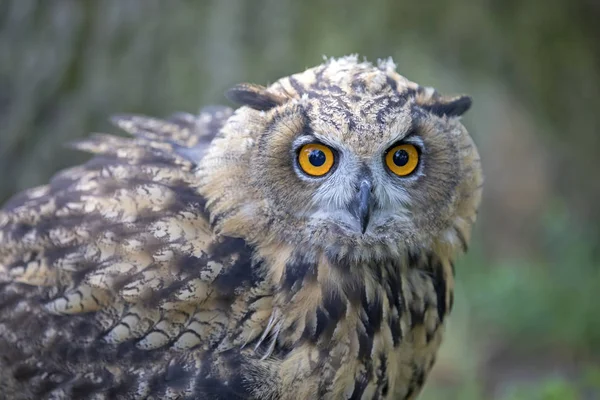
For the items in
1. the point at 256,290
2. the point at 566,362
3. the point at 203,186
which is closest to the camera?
the point at 256,290

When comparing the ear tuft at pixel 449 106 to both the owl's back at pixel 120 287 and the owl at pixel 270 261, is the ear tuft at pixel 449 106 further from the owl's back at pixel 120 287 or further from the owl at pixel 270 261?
the owl's back at pixel 120 287

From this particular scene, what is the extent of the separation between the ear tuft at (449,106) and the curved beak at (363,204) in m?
0.33

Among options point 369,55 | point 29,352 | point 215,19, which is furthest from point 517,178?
point 29,352

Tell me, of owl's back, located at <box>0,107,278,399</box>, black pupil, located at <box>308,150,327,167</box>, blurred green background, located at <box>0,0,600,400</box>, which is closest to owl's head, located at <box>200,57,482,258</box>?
black pupil, located at <box>308,150,327,167</box>

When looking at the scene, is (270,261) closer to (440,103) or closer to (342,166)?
(342,166)

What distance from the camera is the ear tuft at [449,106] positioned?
221cm

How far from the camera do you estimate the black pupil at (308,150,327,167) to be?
205 cm

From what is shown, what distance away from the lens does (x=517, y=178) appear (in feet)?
17.6

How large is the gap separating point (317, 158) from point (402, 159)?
242 millimetres

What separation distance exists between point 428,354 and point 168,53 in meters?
2.81

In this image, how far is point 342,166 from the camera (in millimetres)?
2068

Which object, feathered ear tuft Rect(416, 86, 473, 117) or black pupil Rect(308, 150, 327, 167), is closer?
black pupil Rect(308, 150, 327, 167)

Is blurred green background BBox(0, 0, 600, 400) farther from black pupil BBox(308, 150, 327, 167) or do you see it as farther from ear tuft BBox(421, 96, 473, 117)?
black pupil BBox(308, 150, 327, 167)

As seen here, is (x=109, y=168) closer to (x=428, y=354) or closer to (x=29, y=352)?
(x=29, y=352)
